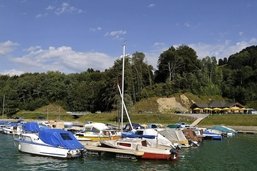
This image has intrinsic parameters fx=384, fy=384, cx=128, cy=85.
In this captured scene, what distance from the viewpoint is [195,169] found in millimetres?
41094

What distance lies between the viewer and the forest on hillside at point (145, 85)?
526ft

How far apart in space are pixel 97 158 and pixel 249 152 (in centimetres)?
2400

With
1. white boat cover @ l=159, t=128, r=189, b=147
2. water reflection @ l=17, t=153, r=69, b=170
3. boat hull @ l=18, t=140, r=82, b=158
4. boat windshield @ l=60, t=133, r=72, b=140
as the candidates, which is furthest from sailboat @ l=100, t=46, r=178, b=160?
white boat cover @ l=159, t=128, r=189, b=147

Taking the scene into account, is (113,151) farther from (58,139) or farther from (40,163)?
(40,163)

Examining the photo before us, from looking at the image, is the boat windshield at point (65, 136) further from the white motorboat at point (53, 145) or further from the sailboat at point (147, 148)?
the sailboat at point (147, 148)

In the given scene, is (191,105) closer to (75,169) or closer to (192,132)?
(192,132)

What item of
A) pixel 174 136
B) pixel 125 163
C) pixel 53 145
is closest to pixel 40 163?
pixel 53 145

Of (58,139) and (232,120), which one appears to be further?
(232,120)

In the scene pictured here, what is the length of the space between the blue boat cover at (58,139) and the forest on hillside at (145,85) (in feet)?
324

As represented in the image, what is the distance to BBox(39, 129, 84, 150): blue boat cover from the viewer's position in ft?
150

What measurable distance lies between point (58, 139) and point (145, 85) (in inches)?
5131

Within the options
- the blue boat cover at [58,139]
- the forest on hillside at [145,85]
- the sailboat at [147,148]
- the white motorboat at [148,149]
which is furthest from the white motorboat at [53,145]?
the forest on hillside at [145,85]

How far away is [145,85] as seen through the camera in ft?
575

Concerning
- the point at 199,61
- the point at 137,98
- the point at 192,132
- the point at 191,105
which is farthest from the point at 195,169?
the point at 199,61
